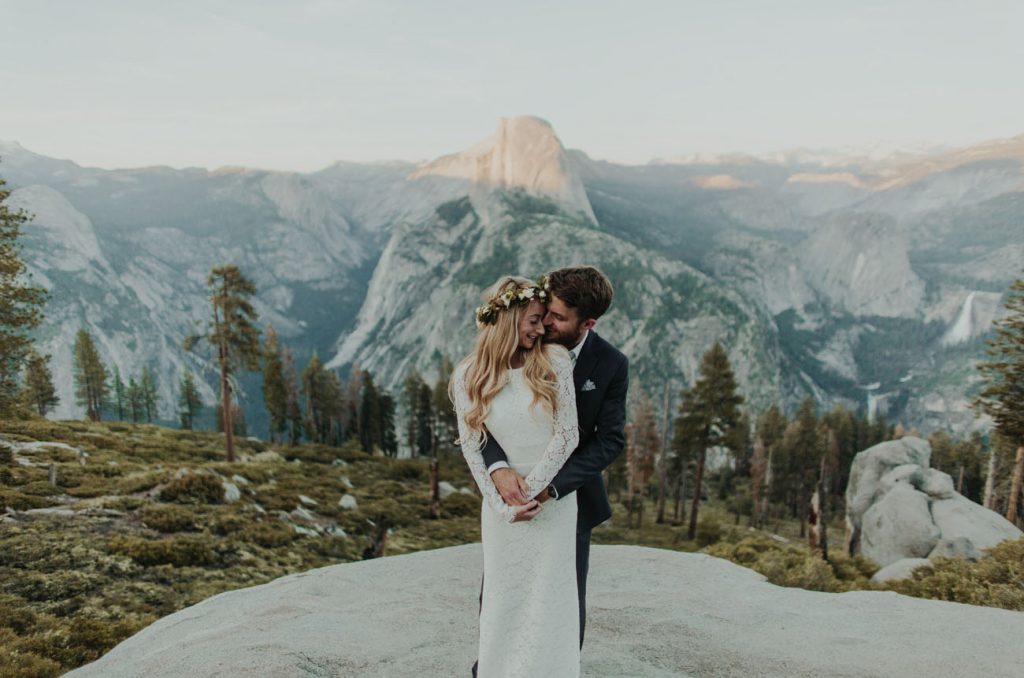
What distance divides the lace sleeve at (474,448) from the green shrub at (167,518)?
15797mm

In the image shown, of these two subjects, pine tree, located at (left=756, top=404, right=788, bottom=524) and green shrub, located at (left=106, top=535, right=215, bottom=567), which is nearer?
green shrub, located at (left=106, top=535, right=215, bottom=567)

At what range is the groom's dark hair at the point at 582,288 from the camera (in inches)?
167

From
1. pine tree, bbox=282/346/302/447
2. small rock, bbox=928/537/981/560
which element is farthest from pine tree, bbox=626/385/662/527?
pine tree, bbox=282/346/302/447

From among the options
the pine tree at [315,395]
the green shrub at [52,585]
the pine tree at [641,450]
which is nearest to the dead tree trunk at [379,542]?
the green shrub at [52,585]

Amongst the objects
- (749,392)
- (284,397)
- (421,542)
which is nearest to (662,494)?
(421,542)

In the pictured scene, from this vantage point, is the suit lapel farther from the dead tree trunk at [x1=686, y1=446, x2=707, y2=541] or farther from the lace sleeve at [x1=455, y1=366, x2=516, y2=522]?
the dead tree trunk at [x1=686, y1=446, x2=707, y2=541]

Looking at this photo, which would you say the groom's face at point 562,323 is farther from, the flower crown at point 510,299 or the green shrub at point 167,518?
the green shrub at point 167,518

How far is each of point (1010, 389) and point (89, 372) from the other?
82.0 m

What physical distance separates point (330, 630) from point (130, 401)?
315 feet

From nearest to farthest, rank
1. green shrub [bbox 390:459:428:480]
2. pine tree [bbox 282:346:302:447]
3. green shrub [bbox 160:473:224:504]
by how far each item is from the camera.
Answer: green shrub [bbox 160:473:224:504] → green shrub [bbox 390:459:428:480] → pine tree [bbox 282:346:302:447]

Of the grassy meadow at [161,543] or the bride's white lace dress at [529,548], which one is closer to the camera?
the bride's white lace dress at [529,548]

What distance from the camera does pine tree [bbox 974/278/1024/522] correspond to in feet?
79.7

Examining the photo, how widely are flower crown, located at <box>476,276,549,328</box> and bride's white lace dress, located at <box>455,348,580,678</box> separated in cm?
44

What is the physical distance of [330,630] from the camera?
6922mm
